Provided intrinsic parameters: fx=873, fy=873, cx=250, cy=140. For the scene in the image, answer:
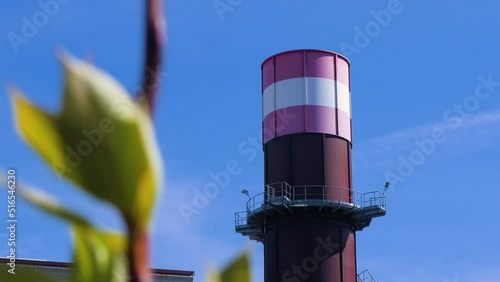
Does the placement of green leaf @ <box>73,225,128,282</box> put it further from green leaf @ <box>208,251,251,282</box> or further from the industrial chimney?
the industrial chimney

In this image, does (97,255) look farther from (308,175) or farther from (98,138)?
(308,175)

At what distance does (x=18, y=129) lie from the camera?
2.20ft

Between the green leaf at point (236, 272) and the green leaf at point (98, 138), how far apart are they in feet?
0.41

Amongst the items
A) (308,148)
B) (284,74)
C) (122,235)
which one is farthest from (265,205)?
(122,235)

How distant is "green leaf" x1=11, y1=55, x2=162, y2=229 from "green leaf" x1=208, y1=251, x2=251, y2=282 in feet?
0.41

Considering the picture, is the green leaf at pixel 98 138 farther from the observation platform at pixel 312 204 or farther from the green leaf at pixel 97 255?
the observation platform at pixel 312 204

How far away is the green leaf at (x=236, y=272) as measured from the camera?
0.79 meters

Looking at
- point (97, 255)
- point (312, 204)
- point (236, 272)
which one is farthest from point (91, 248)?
point (312, 204)

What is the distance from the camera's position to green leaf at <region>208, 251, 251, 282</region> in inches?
31.2

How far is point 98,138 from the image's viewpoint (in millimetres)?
693

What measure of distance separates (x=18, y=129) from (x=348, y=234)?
25640mm

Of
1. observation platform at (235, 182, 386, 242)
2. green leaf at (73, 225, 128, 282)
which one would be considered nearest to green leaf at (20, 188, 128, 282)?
green leaf at (73, 225, 128, 282)

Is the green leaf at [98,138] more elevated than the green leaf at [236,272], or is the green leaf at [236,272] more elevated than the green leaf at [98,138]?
the green leaf at [98,138]

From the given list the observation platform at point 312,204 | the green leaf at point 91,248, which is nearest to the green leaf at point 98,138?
the green leaf at point 91,248
